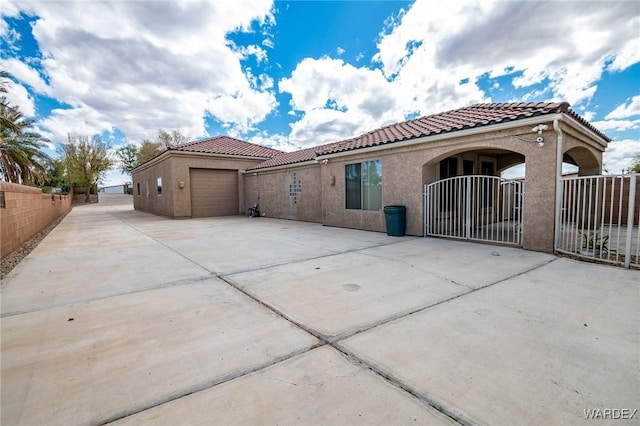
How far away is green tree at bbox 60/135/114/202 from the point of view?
112ft

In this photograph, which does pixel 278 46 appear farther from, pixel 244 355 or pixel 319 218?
pixel 244 355

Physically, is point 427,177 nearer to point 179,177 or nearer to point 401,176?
point 401,176

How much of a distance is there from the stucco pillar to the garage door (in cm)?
1590

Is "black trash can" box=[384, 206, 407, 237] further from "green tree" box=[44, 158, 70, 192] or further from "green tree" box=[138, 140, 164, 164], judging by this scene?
"green tree" box=[44, 158, 70, 192]

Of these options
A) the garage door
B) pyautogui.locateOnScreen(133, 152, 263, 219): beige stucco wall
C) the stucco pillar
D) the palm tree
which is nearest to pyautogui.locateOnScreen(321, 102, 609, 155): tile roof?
the stucco pillar

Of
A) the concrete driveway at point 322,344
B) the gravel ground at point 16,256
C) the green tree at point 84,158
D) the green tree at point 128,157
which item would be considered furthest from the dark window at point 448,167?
the green tree at point 128,157

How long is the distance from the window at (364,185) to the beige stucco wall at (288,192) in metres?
2.56

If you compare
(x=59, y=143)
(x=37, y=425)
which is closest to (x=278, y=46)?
(x=37, y=425)

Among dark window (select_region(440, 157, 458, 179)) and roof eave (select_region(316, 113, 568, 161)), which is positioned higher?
roof eave (select_region(316, 113, 568, 161))

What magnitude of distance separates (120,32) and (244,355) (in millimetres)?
13844

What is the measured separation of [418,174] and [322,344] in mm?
7512

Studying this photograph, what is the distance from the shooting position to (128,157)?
46594mm

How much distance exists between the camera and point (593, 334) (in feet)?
9.51

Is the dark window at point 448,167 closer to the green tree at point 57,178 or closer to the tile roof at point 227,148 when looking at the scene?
the tile roof at point 227,148
